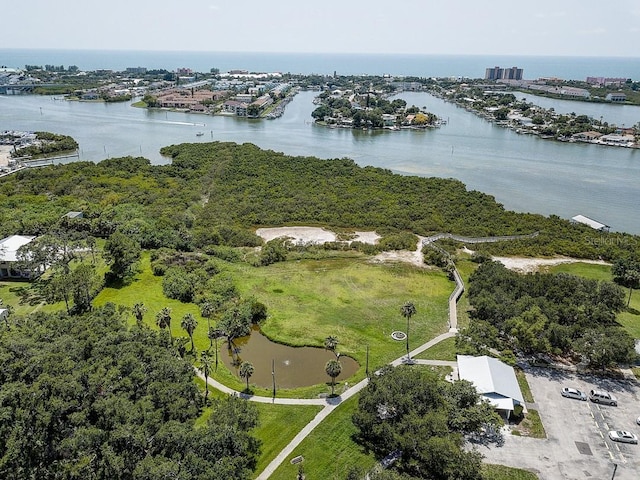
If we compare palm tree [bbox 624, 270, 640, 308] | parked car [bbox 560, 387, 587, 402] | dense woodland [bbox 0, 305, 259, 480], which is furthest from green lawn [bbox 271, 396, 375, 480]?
palm tree [bbox 624, 270, 640, 308]

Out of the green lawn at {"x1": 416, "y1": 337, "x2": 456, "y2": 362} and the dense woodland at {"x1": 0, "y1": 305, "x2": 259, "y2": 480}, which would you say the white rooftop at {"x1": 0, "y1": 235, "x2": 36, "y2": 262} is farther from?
the green lawn at {"x1": 416, "y1": 337, "x2": 456, "y2": 362}

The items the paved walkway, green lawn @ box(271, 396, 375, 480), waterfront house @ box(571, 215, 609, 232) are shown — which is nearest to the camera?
green lawn @ box(271, 396, 375, 480)

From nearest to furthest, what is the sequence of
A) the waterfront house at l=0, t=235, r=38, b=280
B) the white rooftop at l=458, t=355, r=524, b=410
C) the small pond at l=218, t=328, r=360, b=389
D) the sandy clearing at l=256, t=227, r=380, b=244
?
the white rooftop at l=458, t=355, r=524, b=410 → the small pond at l=218, t=328, r=360, b=389 → the waterfront house at l=0, t=235, r=38, b=280 → the sandy clearing at l=256, t=227, r=380, b=244

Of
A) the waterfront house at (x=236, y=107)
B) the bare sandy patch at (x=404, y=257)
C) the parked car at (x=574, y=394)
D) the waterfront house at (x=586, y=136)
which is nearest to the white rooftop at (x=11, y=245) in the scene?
the bare sandy patch at (x=404, y=257)

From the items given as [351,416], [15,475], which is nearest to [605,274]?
[351,416]

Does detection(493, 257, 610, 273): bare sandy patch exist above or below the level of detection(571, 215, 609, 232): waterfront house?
below

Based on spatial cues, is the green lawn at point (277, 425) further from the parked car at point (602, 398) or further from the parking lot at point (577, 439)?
the parked car at point (602, 398)

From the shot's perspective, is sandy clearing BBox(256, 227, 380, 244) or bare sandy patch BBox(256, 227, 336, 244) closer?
bare sandy patch BBox(256, 227, 336, 244)

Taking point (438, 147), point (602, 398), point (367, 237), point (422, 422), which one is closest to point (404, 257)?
point (367, 237)

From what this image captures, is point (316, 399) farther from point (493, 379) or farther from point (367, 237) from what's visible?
point (367, 237)
